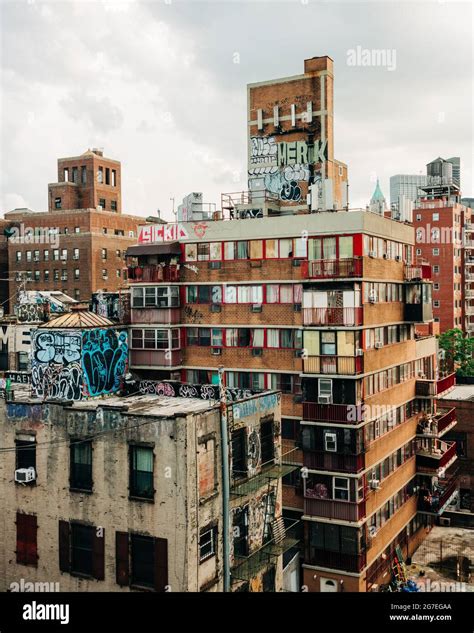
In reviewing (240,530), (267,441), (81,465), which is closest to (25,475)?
(81,465)

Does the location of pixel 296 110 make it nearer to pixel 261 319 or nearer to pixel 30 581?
pixel 261 319

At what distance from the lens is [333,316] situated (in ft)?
136

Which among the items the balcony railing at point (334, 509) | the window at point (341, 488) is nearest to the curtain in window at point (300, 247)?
the window at point (341, 488)

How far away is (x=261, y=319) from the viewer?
4591 centimetres

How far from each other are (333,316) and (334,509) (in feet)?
38.9

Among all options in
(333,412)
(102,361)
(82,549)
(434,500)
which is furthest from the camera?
(434,500)

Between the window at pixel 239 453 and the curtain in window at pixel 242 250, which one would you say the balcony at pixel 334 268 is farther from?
the window at pixel 239 453


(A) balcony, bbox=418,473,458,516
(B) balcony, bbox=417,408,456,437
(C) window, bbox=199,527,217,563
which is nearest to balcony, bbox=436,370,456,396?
(B) balcony, bbox=417,408,456,437

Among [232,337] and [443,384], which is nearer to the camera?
[232,337]

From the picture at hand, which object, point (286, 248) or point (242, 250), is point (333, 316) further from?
point (242, 250)

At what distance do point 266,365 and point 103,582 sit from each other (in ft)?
69.9

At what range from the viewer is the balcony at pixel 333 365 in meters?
40.9

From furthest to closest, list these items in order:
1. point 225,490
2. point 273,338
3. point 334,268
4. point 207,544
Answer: point 273,338 < point 334,268 < point 225,490 < point 207,544
